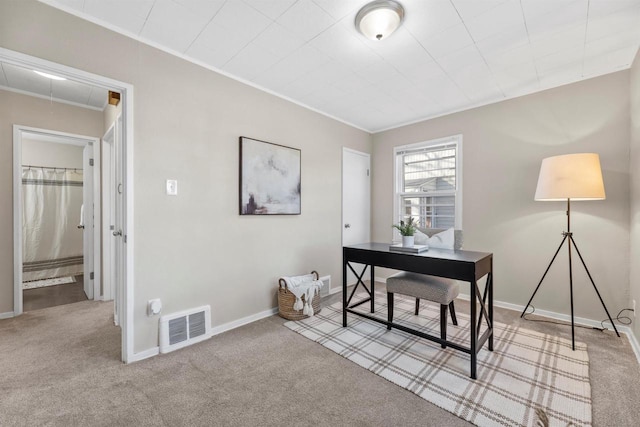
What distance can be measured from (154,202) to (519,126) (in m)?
3.79

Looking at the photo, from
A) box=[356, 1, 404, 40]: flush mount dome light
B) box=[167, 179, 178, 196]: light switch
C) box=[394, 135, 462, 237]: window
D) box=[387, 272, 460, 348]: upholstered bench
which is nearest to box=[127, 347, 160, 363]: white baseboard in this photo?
box=[167, 179, 178, 196]: light switch

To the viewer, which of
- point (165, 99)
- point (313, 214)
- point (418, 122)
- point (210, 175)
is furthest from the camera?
point (418, 122)

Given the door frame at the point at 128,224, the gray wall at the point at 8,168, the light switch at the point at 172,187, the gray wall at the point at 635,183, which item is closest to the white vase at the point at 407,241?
the gray wall at the point at 635,183

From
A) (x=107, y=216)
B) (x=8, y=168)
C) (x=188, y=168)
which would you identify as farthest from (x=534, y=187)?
(x=8, y=168)

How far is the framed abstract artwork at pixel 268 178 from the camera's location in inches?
108

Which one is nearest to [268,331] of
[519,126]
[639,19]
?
[519,126]

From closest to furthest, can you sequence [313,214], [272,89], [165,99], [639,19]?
[639,19], [165,99], [272,89], [313,214]

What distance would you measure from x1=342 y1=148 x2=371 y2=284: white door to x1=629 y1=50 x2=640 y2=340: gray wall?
2.80m

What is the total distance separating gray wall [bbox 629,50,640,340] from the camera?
2.18 m

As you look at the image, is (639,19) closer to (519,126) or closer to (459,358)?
(519,126)

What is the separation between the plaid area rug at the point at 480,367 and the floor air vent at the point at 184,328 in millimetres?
791

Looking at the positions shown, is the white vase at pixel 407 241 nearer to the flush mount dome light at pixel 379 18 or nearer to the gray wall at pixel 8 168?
the flush mount dome light at pixel 379 18

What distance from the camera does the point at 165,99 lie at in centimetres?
223

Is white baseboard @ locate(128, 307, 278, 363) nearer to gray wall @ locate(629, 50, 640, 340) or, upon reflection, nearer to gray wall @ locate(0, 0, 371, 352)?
gray wall @ locate(0, 0, 371, 352)
